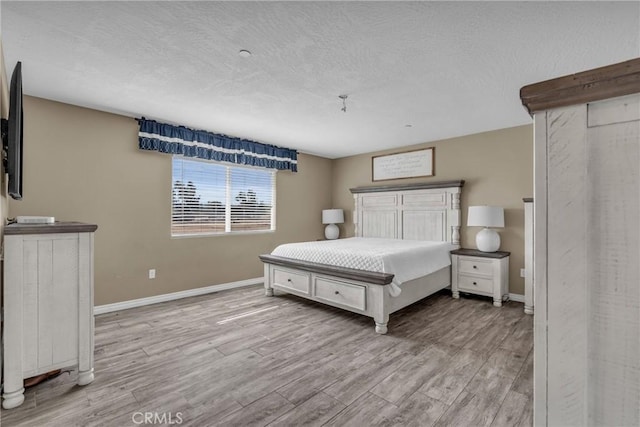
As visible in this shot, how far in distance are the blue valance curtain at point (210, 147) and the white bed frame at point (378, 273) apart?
1559 millimetres

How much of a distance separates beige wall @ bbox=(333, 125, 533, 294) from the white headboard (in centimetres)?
19

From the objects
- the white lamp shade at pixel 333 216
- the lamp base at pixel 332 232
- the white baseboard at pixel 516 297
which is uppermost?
the white lamp shade at pixel 333 216

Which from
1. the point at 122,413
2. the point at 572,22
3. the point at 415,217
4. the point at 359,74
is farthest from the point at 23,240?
the point at 415,217

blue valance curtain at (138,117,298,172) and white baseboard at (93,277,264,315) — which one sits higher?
blue valance curtain at (138,117,298,172)

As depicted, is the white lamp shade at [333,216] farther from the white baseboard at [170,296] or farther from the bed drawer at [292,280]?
the bed drawer at [292,280]

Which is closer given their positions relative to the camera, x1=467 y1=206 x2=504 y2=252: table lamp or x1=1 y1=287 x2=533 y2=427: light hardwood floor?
x1=1 y1=287 x2=533 y2=427: light hardwood floor

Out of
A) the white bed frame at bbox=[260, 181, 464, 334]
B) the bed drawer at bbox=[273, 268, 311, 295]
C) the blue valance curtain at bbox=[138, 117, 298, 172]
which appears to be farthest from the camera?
the blue valance curtain at bbox=[138, 117, 298, 172]

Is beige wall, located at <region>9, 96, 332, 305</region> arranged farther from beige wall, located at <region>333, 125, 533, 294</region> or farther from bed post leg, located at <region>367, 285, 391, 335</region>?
beige wall, located at <region>333, 125, 533, 294</region>

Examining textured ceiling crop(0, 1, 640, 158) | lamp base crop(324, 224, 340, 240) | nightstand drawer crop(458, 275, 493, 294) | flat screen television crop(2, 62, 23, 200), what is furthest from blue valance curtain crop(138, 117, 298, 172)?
nightstand drawer crop(458, 275, 493, 294)

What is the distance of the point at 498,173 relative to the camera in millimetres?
4152

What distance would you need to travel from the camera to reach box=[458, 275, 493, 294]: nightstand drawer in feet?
12.6

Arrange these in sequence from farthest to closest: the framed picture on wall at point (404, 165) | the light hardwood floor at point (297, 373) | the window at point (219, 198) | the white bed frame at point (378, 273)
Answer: the framed picture on wall at point (404, 165) < the window at point (219, 198) < the white bed frame at point (378, 273) < the light hardwood floor at point (297, 373)

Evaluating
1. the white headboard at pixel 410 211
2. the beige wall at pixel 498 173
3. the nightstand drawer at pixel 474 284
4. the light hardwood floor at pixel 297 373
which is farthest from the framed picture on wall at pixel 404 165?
the light hardwood floor at pixel 297 373

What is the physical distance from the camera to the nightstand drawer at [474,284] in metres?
3.84
